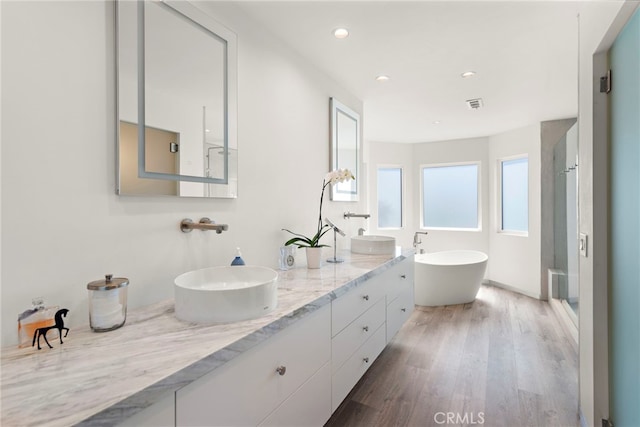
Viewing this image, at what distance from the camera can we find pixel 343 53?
2250mm

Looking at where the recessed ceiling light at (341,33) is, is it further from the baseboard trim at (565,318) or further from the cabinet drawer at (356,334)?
the baseboard trim at (565,318)

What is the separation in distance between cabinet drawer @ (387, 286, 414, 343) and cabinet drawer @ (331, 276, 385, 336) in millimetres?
266

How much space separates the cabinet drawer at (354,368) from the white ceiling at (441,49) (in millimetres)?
1892

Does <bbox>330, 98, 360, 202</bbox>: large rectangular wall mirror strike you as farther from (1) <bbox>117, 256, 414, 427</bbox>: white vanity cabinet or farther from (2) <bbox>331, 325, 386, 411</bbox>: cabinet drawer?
(2) <bbox>331, 325, 386, 411</bbox>: cabinet drawer

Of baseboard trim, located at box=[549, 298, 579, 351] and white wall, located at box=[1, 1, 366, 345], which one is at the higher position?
white wall, located at box=[1, 1, 366, 345]

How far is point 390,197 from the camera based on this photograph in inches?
221

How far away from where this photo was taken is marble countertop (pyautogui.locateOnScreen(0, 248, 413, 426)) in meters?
0.65

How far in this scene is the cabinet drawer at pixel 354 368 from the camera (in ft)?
5.22

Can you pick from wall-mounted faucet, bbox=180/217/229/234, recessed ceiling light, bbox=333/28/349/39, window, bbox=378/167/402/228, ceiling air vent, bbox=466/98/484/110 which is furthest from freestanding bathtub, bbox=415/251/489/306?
wall-mounted faucet, bbox=180/217/229/234

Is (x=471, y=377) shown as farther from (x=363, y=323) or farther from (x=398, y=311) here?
(x=363, y=323)

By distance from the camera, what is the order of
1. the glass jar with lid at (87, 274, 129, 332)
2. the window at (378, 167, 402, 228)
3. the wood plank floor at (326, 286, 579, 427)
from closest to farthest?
the glass jar with lid at (87, 274, 129, 332)
the wood plank floor at (326, 286, 579, 427)
the window at (378, 167, 402, 228)

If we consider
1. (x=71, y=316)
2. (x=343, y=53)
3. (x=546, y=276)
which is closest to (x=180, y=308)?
(x=71, y=316)

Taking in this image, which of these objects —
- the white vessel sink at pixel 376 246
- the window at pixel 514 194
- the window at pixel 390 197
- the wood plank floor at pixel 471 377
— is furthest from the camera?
the window at pixel 390 197

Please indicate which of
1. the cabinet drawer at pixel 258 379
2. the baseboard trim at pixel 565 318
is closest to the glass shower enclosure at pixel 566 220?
the baseboard trim at pixel 565 318
